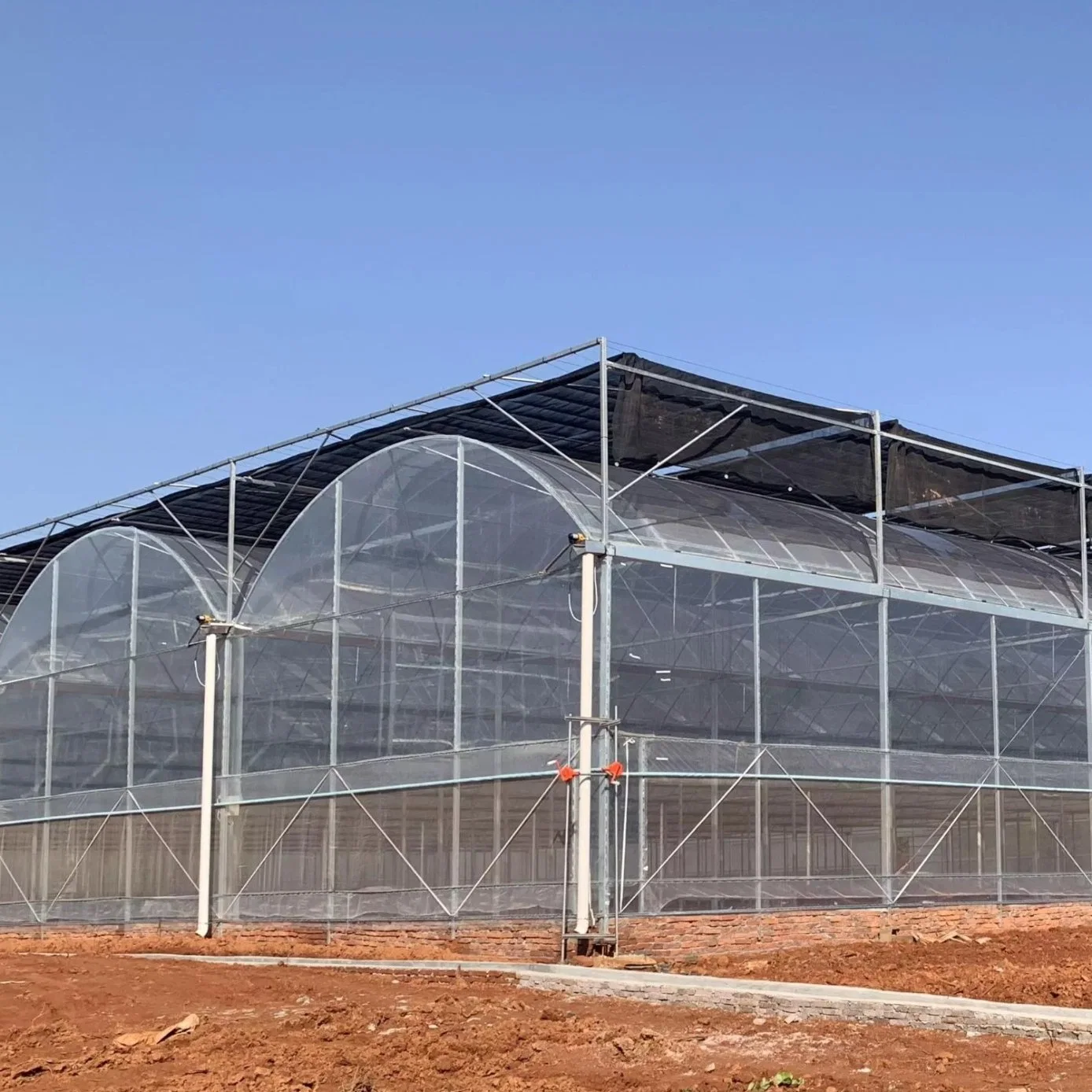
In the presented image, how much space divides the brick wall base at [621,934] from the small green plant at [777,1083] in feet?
30.3

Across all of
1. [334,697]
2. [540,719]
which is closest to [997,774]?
[540,719]

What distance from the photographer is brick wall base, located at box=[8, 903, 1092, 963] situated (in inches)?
910

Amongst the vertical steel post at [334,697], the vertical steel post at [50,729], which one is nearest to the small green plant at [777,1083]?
the vertical steel post at [334,697]

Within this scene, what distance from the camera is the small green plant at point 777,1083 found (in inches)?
507

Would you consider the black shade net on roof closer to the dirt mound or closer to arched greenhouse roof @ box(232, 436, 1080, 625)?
arched greenhouse roof @ box(232, 436, 1080, 625)

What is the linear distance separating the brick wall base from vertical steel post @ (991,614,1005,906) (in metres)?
0.67

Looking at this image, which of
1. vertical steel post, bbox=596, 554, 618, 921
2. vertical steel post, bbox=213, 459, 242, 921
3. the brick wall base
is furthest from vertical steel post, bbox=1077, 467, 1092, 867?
vertical steel post, bbox=213, 459, 242, 921

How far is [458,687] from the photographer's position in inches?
987

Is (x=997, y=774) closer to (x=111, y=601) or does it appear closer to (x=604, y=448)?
(x=604, y=448)

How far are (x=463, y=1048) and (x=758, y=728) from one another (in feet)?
35.8

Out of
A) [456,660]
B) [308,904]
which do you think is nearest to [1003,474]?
[456,660]

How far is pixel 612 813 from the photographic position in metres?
22.8

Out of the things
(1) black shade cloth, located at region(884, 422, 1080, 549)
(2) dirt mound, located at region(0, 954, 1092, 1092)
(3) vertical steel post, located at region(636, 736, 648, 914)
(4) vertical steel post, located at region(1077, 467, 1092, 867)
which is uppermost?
(1) black shade cloth, located at region(884, 422, 1080, 549)

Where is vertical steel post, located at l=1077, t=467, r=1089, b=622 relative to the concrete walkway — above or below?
above
